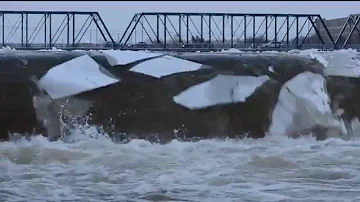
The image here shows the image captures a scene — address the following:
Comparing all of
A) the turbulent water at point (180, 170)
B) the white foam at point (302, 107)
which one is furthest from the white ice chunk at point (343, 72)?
the turbulent water at point (180, 170)

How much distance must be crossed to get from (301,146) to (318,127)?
3.28 ft

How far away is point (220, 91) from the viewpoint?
440 inches

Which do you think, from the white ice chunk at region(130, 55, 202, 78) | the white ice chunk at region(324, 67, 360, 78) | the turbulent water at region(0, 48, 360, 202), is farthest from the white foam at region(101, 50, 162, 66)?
the white ice chunk at region(324, 67, 360, 78)

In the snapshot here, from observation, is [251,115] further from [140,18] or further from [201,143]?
[140,18]

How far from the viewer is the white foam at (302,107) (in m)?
11.1

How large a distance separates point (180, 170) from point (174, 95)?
281 cm

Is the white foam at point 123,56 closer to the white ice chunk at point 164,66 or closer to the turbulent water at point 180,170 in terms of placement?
the white ice chunk at point 164,66

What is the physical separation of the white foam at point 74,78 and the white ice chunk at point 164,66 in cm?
61

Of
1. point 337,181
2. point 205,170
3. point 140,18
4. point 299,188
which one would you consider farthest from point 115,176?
point 140,18

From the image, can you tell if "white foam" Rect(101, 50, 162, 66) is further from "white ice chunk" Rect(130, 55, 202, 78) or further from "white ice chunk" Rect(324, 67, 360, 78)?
"white ice chunk" Rect(324, 67, 360, 78)

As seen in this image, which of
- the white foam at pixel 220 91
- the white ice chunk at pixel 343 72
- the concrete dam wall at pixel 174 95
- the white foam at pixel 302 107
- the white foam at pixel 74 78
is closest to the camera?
the concrete dam wall at pixel 174 95

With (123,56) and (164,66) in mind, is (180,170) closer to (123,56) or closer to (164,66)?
(164,66)

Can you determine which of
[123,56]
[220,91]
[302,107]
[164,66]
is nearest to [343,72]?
[302,107]

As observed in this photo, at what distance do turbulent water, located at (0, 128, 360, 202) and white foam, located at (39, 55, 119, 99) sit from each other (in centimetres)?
90
